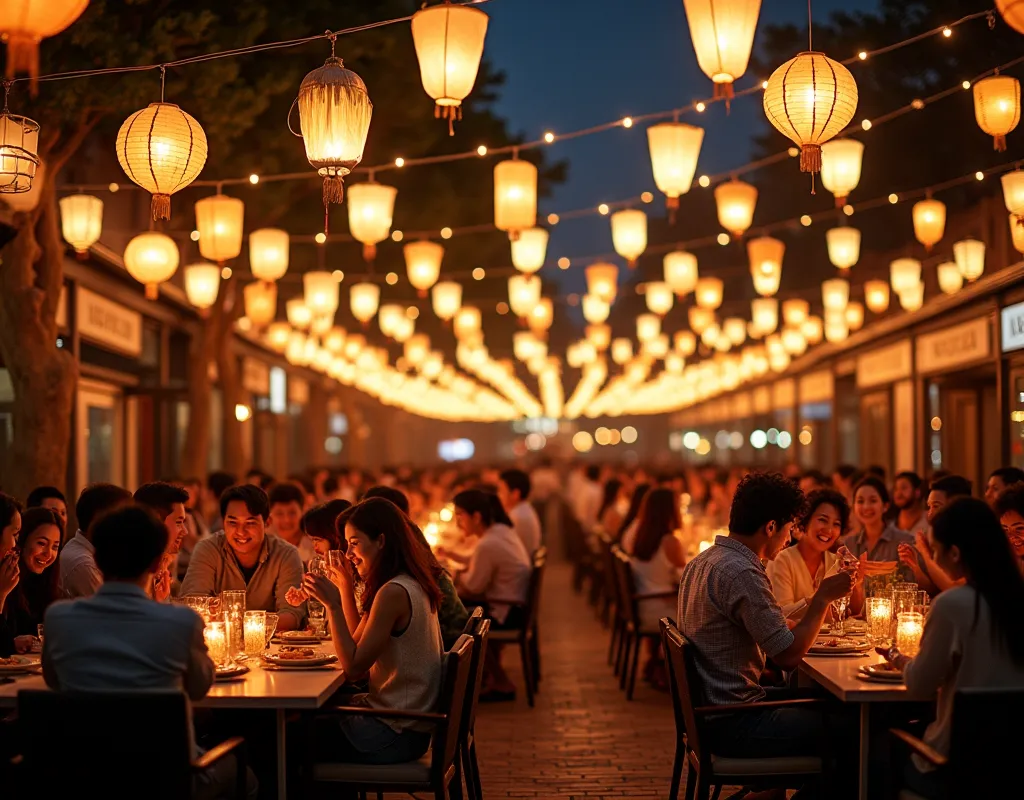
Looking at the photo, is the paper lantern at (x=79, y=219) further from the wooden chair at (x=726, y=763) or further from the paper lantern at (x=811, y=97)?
the wooden chair at (x=726, y=763)

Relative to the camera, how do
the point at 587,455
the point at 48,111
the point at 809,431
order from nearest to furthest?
the point at 48,111 < the point at 809,431 < the point at 587,455

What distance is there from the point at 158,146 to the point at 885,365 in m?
15.9

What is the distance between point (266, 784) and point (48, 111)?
5.82 m

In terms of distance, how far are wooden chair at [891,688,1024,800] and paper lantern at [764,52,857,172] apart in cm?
377

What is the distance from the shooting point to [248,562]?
6.79 meters

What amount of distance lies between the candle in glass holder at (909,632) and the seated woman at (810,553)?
4.50 ft

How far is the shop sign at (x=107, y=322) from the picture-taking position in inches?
567

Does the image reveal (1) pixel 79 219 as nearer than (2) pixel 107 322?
Yes

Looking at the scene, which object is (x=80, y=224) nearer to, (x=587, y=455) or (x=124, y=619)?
(x=124, y=619)

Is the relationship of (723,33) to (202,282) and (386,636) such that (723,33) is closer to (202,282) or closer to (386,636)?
(386,636)

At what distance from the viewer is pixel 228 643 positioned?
5.30 metres

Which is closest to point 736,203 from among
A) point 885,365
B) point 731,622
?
point 731,622

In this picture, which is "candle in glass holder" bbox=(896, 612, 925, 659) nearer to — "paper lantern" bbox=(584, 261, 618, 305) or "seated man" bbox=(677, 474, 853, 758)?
"seated man" bbox=(677, 474, 853, 758)

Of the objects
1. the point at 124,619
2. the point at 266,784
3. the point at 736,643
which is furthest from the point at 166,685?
the point at 736,643
